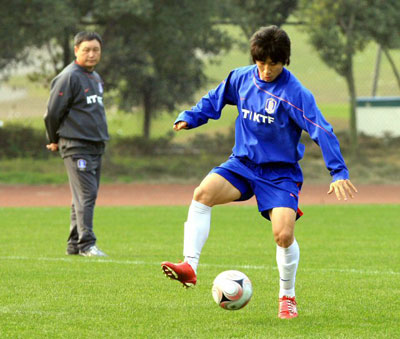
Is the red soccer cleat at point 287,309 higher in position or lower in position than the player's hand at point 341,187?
lower

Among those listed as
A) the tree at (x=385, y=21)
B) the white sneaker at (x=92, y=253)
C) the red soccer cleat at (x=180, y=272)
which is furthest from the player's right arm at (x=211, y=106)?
the tree at (x=385, y=21)

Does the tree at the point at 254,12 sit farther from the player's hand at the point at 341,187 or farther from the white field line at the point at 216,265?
the player's hand at the point at 341,187

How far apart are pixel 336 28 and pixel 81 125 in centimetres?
1350

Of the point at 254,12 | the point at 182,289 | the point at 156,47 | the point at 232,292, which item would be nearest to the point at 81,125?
the point at 182,289

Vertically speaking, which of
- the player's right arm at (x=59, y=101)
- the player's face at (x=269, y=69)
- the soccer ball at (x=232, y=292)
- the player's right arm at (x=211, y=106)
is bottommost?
the soccer ball at (x=232, y=292)

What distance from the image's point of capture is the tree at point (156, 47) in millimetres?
20406

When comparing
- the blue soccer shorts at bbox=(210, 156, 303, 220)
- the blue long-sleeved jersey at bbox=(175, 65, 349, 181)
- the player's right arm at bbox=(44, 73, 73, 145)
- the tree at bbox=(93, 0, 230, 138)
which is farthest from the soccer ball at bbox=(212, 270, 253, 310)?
the tree at bbox=(93, 0, 230, 138)

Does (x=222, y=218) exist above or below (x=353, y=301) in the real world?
below

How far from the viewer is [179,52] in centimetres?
2128

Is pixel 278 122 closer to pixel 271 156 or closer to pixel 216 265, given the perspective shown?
pixel 271 156

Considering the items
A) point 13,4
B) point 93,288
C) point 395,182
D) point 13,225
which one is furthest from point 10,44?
point 93,288

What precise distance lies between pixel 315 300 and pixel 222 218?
7.60 meters

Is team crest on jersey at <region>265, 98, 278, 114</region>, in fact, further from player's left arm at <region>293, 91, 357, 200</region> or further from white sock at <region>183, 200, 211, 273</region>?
white sock at <region>183, 200, 211, 273</region>

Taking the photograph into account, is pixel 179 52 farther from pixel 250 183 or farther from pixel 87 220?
pixel 250 183
